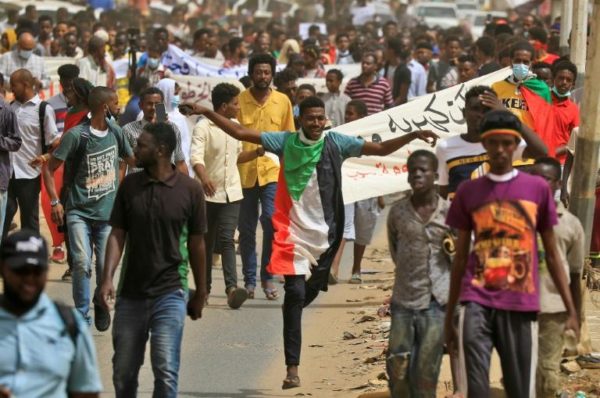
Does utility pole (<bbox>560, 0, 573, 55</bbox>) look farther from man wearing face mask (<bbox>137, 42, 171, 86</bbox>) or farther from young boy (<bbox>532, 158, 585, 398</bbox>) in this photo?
young boy (<bbox>532, 158, 585, 398</bbox>)

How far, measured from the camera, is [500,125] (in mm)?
7699

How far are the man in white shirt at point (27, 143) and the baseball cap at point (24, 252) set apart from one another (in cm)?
779

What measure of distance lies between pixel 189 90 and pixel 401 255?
13.7m

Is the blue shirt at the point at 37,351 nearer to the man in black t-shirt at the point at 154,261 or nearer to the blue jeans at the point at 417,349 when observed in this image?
the man in black t-shirt at the point at 154,261

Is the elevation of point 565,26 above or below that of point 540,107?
above

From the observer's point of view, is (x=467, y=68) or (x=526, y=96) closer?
(x=526, y=96)

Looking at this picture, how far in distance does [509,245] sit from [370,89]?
35.9 ft

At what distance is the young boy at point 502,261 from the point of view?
7.52 metres

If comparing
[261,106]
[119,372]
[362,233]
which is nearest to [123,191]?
[119,372]

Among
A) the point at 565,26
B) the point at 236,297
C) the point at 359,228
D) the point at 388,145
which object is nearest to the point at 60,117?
the point at 359,228

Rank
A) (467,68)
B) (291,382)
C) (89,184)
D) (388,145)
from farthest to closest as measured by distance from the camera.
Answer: (467,68) < (89,184) < (291,382) < (388,145)

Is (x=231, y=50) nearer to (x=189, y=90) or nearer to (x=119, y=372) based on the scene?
(x=189, y=90)

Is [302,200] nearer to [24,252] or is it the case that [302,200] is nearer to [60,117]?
[24,252]

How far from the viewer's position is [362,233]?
47.9ft
